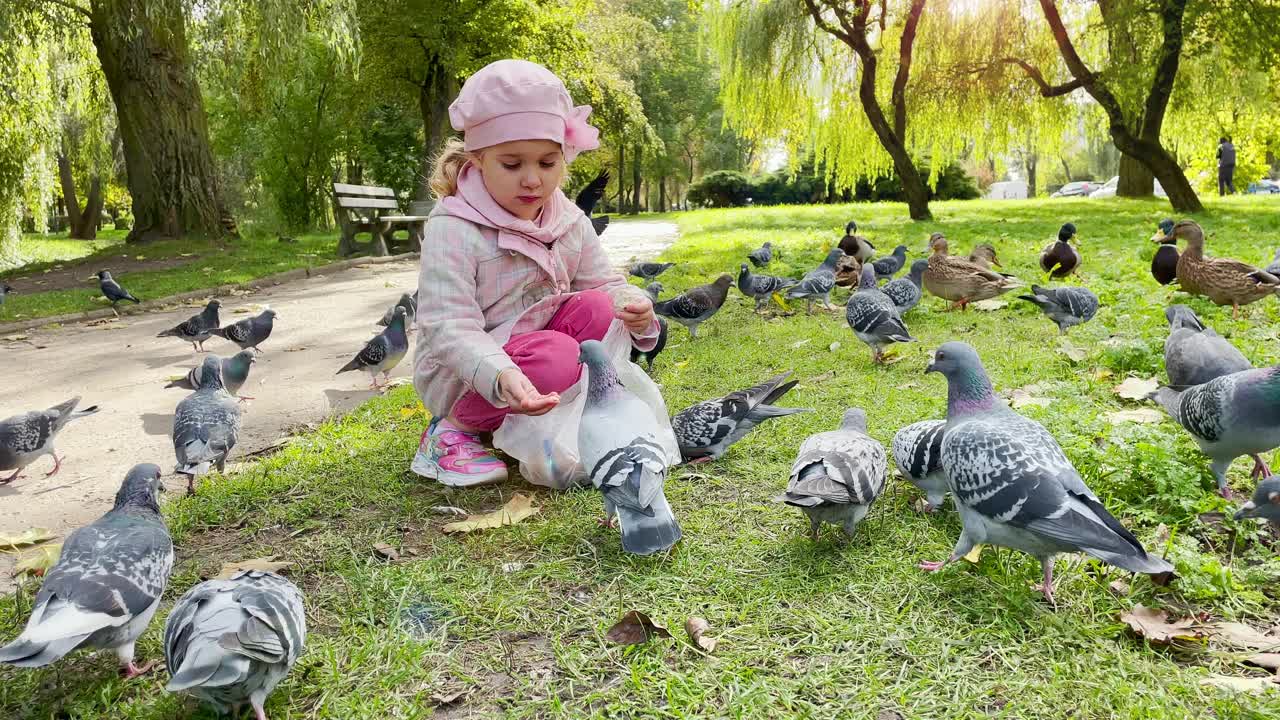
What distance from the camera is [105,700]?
2.07 metres

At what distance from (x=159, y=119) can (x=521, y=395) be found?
14.2 meters

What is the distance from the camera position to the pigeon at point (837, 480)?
102 inches

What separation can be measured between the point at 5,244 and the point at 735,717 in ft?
61.4

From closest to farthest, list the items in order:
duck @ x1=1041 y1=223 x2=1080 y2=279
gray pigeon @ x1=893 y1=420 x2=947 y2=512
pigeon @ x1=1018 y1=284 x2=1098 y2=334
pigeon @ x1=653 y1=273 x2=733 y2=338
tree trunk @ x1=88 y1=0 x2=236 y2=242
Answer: gray pigeon @ x1=893 y1=420 x2=947 y2=512 < pigeon @ x1=1018 y1=284 x2=1098 y2=334 < pigeon @ x1=653 y1=273 x2=733 y2=338 < duck @ x1=1041 y1=223 x2=1080 y2=279 < tree trunk @ x1=88 y1=0 x2=236 y2=242

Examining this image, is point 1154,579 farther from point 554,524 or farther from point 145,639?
point 145,639

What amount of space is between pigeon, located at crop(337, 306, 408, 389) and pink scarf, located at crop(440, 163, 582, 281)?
2297 millimetres

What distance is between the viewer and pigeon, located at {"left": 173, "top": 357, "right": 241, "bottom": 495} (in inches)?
140

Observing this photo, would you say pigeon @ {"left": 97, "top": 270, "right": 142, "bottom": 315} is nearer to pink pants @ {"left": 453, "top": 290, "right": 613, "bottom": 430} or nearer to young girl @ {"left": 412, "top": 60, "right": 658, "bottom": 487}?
young girl @ {"left": 412, "top": 60, "right": 658, "bottom": 487}

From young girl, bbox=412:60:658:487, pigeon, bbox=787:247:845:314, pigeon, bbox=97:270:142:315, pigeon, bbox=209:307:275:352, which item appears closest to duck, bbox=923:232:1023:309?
pigeon, bbox=787:247:845:314

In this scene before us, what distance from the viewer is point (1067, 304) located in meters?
5.69

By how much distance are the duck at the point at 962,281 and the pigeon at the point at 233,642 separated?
6379 millimetres

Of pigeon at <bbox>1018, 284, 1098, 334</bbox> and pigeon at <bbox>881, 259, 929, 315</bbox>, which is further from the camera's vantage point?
pigeon at <bbox>881, 259, 929, 315</bbox>

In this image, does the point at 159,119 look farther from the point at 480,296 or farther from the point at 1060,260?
the point at 1060,260

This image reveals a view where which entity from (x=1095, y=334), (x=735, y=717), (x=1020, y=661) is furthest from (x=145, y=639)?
(x=1095, y=334)
